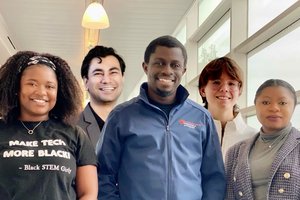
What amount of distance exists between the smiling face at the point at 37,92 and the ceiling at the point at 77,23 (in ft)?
11.8

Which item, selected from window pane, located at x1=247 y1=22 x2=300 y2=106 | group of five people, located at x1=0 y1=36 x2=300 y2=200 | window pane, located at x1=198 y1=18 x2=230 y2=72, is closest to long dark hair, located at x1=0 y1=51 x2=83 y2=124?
group of five people, located at x1=0 y1=36 x2=300 y2=200

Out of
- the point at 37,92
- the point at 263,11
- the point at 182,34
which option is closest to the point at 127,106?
the point at 37,92

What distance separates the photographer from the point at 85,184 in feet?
5.24

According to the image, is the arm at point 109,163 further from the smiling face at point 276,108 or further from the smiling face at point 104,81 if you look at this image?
the smiling face at point 276,108

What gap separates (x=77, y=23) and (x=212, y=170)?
475 cm

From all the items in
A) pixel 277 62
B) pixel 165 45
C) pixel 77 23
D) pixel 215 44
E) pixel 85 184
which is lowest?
pixel 85 184

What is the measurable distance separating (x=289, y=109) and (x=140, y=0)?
360 cm

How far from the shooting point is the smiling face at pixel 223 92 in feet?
7.43

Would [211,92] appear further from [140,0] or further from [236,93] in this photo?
[140,0]

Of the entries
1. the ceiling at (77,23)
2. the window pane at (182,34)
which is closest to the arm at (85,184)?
the ceiling at (77,23)

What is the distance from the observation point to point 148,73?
5.94 ft

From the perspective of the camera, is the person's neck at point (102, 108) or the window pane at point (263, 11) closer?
the person's neck at point (102, 108)

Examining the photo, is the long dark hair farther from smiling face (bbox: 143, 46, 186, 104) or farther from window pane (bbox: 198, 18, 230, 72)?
window pane (bbox: 198, 18, 230, 72)

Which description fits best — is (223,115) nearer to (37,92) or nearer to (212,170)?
(212,170)
